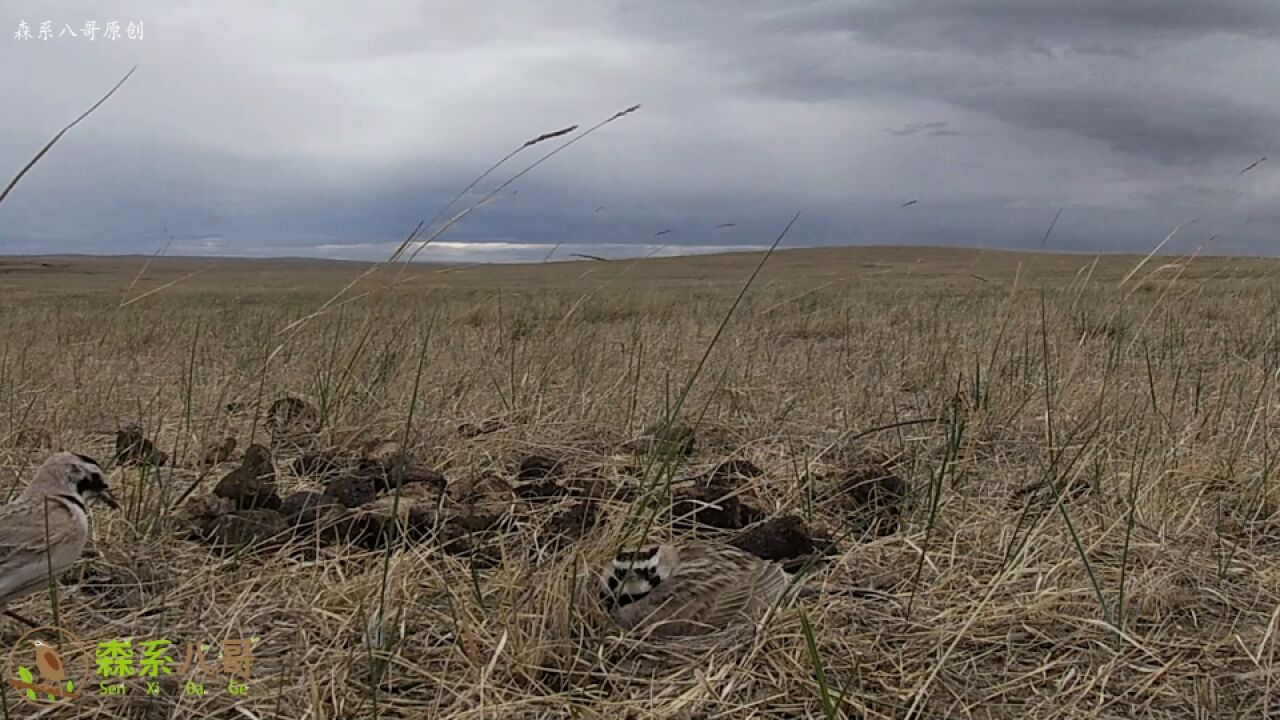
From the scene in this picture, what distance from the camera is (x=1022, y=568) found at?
2.62 m

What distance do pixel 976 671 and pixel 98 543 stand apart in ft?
8.67

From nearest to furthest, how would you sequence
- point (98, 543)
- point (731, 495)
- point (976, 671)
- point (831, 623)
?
point (976, 671), point (831, 623), point (98, 543), point (731, 495)

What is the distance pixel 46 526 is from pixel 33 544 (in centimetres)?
17

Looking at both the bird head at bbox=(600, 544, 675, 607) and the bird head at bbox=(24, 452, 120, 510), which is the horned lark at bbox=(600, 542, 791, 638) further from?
the bird head at bbox=(24, 452, 120, 510)

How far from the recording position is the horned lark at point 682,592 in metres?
2.39

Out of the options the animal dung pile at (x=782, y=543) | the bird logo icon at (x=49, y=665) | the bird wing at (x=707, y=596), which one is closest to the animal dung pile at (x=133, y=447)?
the bird logo icon at (x=49, y=665)

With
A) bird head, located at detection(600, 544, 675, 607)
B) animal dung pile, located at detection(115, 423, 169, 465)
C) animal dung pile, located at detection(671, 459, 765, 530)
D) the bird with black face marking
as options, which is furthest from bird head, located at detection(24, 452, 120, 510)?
animal dung pile, located at detection(671, 459, 765, 530)

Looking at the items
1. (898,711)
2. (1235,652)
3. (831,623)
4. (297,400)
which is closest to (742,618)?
(831,623)

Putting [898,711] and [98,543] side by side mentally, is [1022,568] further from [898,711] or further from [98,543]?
[98,543]

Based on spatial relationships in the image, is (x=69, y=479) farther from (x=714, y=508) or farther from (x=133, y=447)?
(x=714, y=508)

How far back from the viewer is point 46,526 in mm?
2191

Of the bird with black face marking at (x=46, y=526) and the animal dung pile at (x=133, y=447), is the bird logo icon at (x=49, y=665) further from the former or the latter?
the animal dung pile at (x=133, y=447)

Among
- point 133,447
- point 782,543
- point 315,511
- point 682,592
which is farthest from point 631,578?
point 133,447

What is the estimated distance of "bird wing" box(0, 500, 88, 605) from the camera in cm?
224
